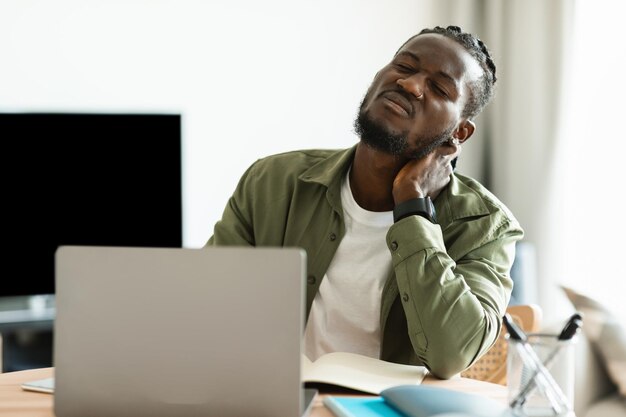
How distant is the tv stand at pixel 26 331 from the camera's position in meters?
2.94

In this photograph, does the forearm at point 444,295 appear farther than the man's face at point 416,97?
No

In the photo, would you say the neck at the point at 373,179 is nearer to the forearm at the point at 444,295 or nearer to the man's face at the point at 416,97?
the man's face at the point at 416,97

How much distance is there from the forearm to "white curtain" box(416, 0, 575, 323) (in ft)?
6.12

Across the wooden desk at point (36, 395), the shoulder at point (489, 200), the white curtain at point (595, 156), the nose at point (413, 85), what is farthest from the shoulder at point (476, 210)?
the white curtain at point (595, 156)

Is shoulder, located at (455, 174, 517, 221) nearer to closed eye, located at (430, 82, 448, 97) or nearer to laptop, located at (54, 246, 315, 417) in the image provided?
closed eye, located at (430, 82, 448, 97)

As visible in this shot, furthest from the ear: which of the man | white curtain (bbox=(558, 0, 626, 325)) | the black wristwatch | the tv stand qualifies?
the tv stand

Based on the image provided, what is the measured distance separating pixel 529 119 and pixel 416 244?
2147 millimetres

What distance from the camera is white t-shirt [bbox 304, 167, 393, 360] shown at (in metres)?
1.72

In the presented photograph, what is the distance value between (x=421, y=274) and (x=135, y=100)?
6.98 feet

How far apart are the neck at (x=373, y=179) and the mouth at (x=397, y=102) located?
0.35 ft

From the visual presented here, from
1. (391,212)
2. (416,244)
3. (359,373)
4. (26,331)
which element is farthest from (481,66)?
(26,331)

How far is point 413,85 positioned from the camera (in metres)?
1.72

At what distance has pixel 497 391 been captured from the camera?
1.32 metres

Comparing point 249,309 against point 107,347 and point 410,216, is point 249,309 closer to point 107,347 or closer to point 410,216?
point 107,347
